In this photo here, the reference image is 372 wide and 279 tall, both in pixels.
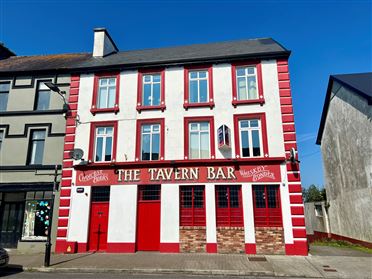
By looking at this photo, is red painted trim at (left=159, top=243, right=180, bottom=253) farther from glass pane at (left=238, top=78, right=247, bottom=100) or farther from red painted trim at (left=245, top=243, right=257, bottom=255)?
glass pane at (left=238, top=78, right=247, bottom=100)

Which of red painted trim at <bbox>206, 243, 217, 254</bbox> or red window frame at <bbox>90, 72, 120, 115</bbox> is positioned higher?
red window frame at <bbox>90, 72, 120, 115</bbox>

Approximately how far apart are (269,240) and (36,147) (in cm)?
1348

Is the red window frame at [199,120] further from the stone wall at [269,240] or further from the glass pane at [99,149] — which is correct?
the glass pane at [99,149]

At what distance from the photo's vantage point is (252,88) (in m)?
14.7

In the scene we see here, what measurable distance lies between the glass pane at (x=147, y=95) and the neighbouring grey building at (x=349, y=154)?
1143 cm

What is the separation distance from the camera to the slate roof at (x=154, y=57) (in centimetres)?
1507

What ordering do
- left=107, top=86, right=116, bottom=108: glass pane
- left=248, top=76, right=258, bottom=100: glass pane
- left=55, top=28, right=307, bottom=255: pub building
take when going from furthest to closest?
1. left=107, top=86, right=116, bottom=108: glass pane
2. left=248, top=76, right=258, bottom=100: glass pane
3. left=55, top=28, right=307, bottom=255: pub building

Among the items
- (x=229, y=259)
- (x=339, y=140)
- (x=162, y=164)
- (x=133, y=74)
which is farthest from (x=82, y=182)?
(x=339, y=140)

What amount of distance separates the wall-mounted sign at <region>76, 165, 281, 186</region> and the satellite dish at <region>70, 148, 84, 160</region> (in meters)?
0.84

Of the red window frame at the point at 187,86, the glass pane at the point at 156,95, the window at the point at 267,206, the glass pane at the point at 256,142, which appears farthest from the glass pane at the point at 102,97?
the window at the point at 267,206

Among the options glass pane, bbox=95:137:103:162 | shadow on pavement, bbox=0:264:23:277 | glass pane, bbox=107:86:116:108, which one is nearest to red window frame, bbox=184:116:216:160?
glass pane, bbox=107:86:116:108

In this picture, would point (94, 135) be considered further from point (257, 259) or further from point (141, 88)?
point (257, 259)

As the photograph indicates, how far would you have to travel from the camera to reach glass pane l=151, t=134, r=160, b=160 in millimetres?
14422

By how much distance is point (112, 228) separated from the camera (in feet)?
44.4
